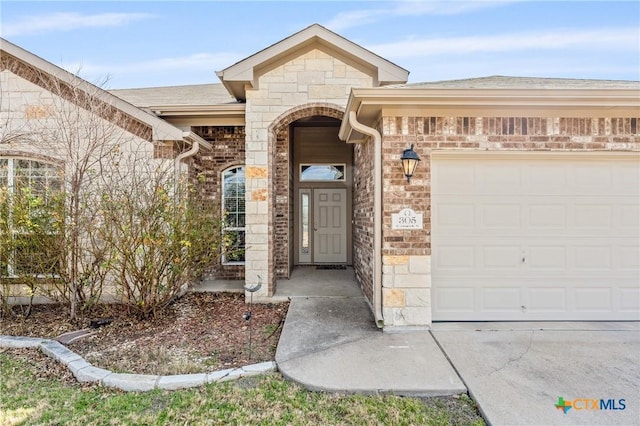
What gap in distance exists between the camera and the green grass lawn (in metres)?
2.54

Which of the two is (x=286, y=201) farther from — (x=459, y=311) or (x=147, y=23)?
(x=147, y=23)

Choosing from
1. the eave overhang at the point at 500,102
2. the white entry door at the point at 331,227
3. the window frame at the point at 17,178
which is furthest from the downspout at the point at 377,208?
the white entry door at the point at 331,227

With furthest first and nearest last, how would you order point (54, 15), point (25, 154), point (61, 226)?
point (54, 15)
point (25, 154)
point (61, 226)

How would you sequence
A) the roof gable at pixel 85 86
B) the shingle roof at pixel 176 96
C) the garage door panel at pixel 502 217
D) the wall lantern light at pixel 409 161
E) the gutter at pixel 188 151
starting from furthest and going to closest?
the shingle roof at pixel 176 96, the gutter at pixel 188 151, the roof gable at pixel 85 86, the garage door panel at pixel 502 217, the wall lantern light at pixel 409 161

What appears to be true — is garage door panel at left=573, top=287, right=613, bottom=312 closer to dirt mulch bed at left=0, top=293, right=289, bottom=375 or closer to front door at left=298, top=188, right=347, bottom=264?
dirt mulch bed at left=0, top=293, right=289, bottom=375

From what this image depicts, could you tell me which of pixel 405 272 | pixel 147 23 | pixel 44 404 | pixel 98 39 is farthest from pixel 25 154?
pixel 405 272

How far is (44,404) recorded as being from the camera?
2770 millimetres

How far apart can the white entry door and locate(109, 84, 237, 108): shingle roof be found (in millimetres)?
3453

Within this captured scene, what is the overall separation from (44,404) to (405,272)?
3.85 meters

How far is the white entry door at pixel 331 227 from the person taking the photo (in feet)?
29.8

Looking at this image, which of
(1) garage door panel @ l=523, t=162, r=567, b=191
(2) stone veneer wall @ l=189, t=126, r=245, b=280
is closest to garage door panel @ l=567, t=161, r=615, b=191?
(1) garage door panel @ l=523, t=162, r=567, b=191

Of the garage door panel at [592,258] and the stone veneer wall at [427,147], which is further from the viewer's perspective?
the garage door panel at [592,258]

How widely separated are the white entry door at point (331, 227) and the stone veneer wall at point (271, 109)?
3.18 m

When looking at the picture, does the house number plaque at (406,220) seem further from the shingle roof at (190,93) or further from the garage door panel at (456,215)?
the shingle roof at (190,93)
